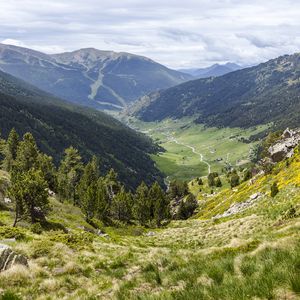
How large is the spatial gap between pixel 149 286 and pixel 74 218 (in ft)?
235

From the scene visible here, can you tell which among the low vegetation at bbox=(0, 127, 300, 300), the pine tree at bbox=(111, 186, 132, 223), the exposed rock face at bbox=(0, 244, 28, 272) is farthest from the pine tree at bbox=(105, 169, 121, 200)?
the exposed rock face at bbox=(0, 244, 28, 272)

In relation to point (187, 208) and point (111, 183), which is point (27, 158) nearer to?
point (111, 183)

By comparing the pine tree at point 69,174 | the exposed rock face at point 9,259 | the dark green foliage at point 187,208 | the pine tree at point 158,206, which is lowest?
the dark green foliage at point 187,208

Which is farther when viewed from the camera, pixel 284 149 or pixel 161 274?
pixel 284 149

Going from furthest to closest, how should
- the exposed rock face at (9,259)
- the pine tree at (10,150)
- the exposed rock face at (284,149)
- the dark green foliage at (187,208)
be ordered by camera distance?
the dark green foliage at (187,208), the exposed rock face at (284,149), the pine tree at (10,150), the exposed rock face at (9,259)

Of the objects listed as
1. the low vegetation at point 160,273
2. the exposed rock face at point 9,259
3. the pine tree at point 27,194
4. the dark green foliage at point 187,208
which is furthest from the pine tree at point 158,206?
the exposed rock face at point 9,259

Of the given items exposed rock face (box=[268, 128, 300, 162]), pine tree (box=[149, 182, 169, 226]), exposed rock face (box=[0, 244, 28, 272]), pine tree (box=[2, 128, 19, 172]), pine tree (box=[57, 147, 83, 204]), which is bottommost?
pine tree (box=[149, 182, 169, 226])

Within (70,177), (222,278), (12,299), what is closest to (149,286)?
(222,278)

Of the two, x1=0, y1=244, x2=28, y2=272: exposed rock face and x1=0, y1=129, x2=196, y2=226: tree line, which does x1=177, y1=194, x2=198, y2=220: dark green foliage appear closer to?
x1=0, y1=129, x2=196, y2=226: tree line

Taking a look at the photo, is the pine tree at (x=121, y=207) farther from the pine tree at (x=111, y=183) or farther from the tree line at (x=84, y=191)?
the pine tree at (x=111, y=183)

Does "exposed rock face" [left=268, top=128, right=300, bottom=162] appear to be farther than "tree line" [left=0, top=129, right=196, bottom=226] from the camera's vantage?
Yes

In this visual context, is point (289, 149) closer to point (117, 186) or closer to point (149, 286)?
point (117, 186)

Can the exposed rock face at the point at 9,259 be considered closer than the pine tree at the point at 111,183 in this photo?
Yes

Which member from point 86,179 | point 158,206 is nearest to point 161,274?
point 86,179
